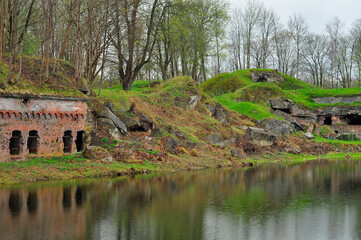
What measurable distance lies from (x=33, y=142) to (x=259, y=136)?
74.7ft

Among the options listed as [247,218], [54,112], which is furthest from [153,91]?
[247,218]

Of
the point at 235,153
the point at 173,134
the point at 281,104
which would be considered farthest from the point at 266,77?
the point at 173,134

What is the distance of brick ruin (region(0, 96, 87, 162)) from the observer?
23625mm

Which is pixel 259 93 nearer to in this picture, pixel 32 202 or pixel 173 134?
pixel 173 134

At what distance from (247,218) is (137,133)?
58.9 ft

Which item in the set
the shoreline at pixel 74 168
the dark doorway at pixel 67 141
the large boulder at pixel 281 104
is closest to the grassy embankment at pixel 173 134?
the shoreline at pixel 74 168

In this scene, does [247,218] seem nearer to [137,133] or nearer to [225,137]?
[137,133]

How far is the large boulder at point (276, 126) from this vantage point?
45.3 m

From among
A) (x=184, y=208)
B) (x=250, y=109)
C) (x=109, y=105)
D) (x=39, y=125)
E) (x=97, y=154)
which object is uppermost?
(x=250, y=109)

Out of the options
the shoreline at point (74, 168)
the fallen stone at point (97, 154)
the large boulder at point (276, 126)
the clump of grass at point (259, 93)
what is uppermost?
the clump of grass at point (259, 93)

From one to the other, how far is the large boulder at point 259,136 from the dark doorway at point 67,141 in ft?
62.2

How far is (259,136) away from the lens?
133 ft

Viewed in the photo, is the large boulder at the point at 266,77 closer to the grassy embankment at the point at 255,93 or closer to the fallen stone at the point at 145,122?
the grassy embankment at the point at 255,93

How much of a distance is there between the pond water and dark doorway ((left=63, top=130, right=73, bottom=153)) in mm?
5435
